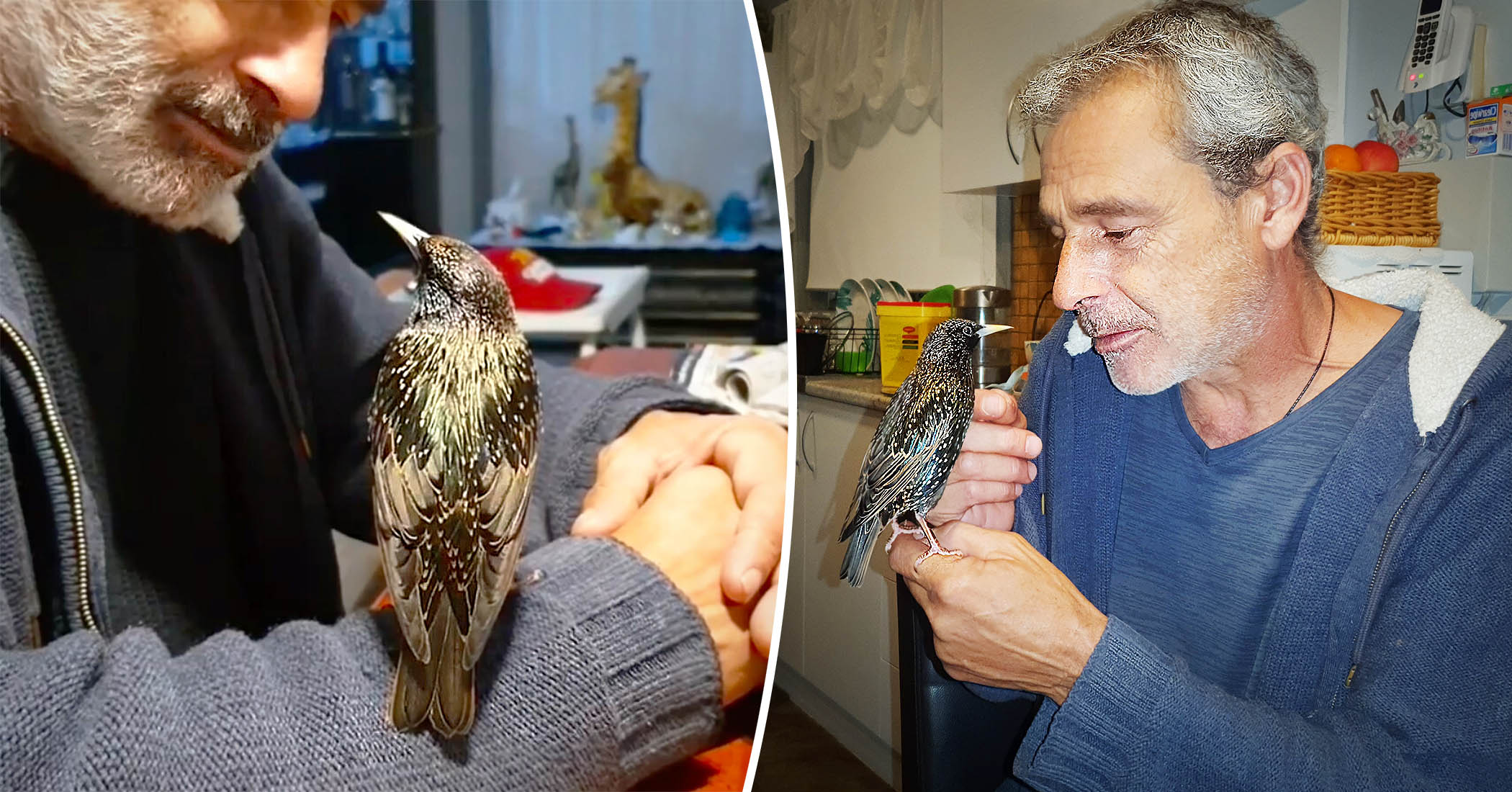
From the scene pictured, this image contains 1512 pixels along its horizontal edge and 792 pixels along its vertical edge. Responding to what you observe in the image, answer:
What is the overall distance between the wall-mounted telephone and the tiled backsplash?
0.31 metres

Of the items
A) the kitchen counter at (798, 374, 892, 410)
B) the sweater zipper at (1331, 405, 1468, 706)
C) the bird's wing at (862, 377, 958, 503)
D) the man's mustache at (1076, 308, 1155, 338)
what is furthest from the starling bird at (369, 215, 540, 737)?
the kitchen counter at (798, 374, 892, 410)

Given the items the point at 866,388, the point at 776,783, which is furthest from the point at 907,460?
the point at 776,783

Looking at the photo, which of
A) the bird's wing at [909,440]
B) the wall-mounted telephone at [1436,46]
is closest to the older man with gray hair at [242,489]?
the bird's wing at [909,440]

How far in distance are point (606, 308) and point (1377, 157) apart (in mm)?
653

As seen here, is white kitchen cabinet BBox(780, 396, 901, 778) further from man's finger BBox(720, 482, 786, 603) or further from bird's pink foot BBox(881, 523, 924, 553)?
man's finger BBox(720, 482, 786, 603)

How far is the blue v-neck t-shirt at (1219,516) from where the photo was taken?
75 centimetres

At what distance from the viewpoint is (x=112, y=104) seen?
1.69 feet

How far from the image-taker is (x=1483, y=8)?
0.74 metres

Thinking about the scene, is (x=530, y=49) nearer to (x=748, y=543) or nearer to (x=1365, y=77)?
(x=748, y=543)

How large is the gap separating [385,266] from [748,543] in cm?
26

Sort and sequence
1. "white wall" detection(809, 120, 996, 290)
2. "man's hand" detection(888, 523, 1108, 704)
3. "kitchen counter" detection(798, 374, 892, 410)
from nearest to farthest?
"man's hand" detection(888, 523, 1108, 704), "white wall" detection(809, 120, 996, 290), "kitchen counter" detection(798, 374, 892, 410)

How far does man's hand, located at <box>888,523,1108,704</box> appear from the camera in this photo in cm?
79

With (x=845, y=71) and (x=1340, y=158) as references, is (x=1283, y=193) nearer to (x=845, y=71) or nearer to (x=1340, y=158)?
(x=1340, y=158)

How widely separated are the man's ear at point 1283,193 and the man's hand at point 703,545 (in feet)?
1.67
